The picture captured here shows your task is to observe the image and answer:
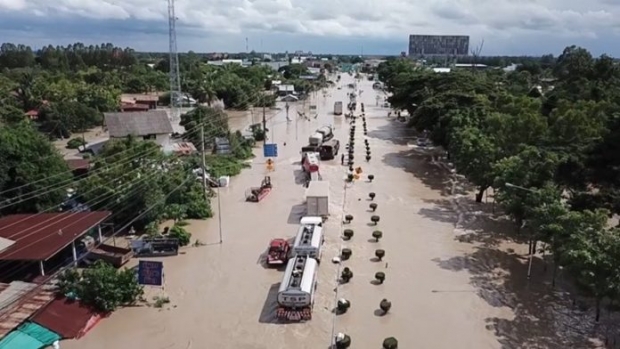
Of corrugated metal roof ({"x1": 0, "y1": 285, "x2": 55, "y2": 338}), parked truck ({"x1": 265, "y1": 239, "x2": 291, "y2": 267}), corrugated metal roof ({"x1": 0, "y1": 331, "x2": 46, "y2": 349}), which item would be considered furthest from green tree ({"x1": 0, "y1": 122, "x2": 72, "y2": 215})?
parked truck ({"x1": 265, "y1": 239, "x2": 291, "y2": 267})

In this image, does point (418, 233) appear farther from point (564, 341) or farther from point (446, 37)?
point (446, 37)

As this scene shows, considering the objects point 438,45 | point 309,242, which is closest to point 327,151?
point 309,242

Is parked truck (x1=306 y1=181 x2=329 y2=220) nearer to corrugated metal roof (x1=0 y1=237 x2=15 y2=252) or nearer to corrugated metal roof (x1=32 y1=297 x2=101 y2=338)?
corrugated metal roof (x1=32 y1=297 x2=101 y2=338)

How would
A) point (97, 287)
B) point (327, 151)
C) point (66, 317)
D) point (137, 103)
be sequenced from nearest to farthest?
point (66, 317) → point (97, 287) → point (327, 151) → point (137, 103)

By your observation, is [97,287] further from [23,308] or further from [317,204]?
[317,204]

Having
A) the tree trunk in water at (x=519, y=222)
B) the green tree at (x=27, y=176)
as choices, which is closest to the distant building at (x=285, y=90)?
the green tree at (x=27, y=176)

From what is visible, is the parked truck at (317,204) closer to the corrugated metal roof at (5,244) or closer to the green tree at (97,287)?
the green tree at (97,287)

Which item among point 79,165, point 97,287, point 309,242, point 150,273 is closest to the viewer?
point 97,287
